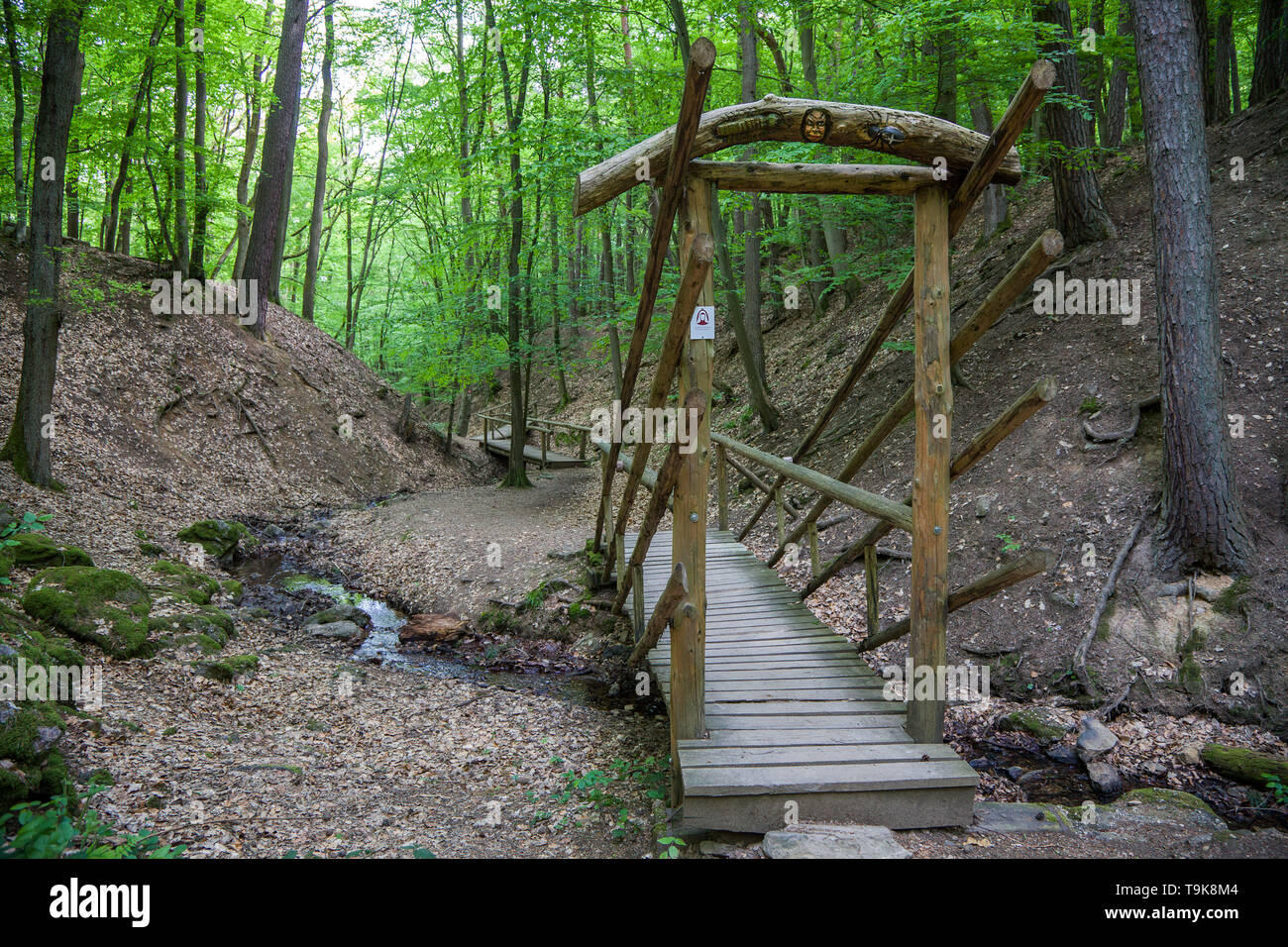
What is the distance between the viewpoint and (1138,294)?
811cm

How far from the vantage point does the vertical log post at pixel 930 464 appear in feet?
11.9

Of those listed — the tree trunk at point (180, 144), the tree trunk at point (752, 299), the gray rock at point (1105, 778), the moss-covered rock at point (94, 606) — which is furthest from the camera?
the tree trunk at point (180, 144)

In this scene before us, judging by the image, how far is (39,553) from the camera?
6512 millimetres

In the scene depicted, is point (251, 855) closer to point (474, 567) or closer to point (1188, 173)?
point (474, 567)

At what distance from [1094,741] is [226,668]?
666 cm

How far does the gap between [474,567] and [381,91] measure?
19.7 m

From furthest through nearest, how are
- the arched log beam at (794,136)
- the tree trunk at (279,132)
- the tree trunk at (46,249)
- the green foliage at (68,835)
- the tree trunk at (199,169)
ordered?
the tree trunk at (279,132), the tree trunk at (199,169), the tree trunk at (46,249), the arched log beam at (794,136), the green foliage at (68,835)

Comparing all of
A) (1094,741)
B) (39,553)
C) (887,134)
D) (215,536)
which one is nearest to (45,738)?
(39,553)

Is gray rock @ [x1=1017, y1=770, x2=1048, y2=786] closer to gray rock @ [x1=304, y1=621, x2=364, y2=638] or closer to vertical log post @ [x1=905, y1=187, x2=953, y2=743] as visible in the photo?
vertical log post @ [x1=905, y1=187, x2=953, y2=743]

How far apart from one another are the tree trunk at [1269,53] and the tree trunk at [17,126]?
15.4 m

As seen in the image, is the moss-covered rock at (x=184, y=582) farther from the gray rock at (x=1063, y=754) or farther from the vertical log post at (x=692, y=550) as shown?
the gray rock at (x=1063, y=754)

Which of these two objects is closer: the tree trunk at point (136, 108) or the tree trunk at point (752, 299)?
the tree trunk at point (752, 299)

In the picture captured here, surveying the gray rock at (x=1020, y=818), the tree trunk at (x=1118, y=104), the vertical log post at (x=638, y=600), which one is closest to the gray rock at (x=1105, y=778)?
the gray rock at (x=1020, y=818)

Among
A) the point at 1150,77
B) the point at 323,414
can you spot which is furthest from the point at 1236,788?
the point at 323,414
